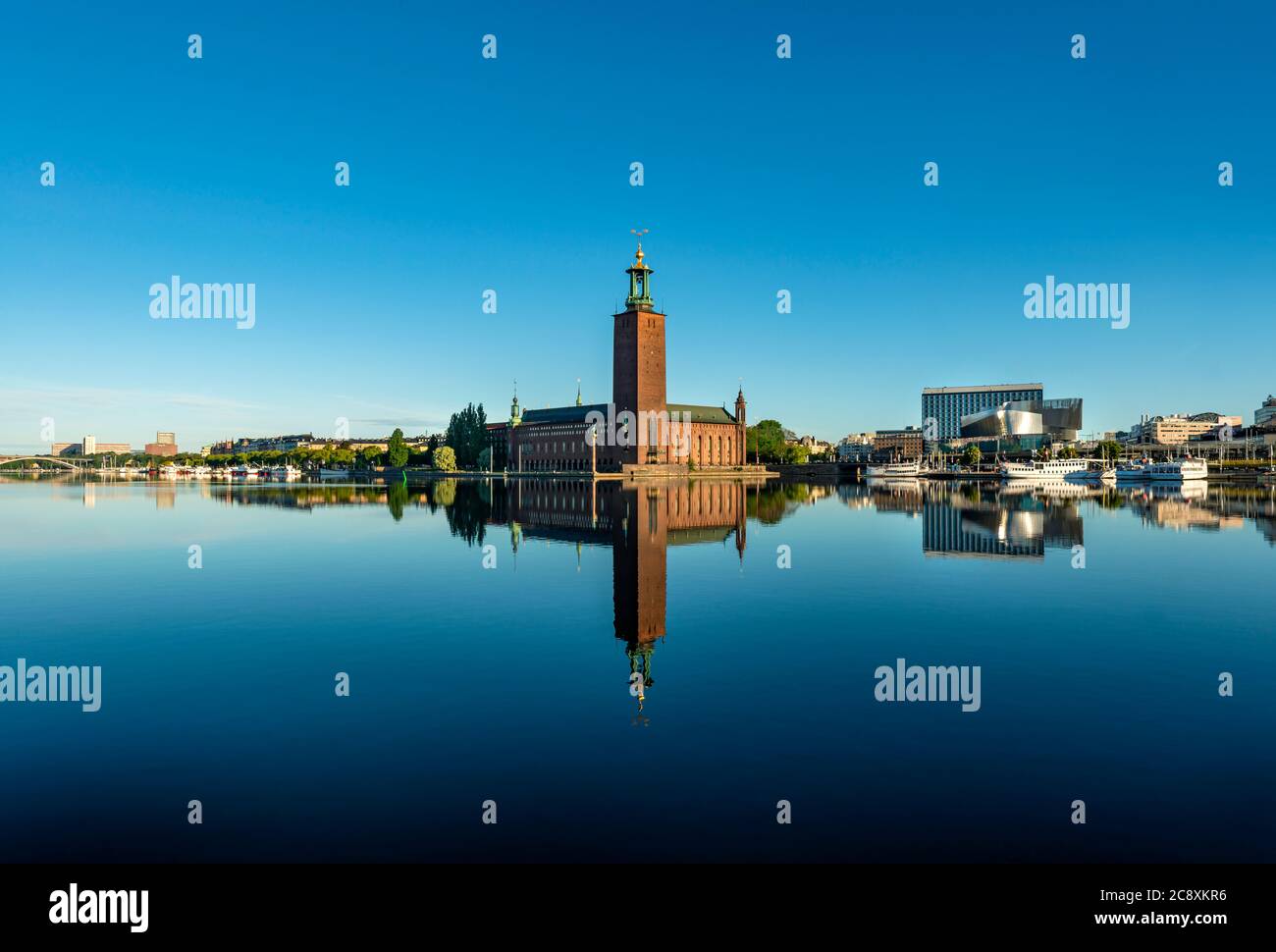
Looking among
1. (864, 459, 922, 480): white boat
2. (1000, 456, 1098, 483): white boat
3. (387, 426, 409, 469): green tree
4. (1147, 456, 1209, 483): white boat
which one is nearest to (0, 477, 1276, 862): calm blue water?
(1147, 456, 1209, 483): white boat

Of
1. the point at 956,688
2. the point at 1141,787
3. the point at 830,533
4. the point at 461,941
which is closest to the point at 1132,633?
the point at 956,688

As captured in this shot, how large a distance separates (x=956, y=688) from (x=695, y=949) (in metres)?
7.65

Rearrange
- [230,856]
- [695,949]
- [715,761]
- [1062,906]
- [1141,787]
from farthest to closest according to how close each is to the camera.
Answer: [715,761], [1141,787], [230,856], [1062,906], [695,949]

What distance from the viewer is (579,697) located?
38.3 ft

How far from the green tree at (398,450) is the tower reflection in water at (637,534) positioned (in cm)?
10908

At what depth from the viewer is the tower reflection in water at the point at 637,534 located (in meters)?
16.0

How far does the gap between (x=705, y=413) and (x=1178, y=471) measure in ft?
269

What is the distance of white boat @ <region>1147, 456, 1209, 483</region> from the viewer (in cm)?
10862

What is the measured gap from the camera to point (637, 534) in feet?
122

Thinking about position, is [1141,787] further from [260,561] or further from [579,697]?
[260,561]

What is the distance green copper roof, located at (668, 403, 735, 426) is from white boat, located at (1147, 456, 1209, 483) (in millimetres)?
75847
